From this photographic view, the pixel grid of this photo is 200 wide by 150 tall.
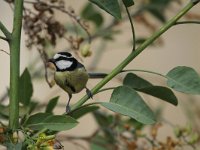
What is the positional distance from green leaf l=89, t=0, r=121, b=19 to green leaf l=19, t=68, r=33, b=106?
0.22 meters

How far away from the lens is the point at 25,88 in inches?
37.2

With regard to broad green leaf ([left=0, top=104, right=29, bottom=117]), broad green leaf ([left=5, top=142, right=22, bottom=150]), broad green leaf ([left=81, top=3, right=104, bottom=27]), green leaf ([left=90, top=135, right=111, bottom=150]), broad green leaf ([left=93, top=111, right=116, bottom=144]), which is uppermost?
broad green leaf ([left=5, top=142, right=22, bottom=150])

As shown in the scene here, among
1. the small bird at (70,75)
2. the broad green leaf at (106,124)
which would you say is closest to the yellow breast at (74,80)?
the small bird at (70,75)

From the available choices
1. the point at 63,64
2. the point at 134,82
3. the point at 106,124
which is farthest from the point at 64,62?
the point at 106,124

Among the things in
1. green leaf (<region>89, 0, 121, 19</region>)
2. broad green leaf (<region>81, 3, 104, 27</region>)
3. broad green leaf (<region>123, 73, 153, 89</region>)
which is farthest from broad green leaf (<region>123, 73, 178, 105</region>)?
broad green leaf (<region>81, 3, 104, 27</region>)

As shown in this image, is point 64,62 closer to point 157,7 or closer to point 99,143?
point 99,143

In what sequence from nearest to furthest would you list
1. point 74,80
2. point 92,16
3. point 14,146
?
point 14,146 → point 74,80 → point 92,16

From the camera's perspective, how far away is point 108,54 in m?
2.96

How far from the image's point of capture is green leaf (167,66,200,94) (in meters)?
0.76

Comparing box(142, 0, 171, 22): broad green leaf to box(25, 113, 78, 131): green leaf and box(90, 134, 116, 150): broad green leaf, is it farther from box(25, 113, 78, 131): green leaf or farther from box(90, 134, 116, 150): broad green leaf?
box(25, 113, 78, 131): green leaf

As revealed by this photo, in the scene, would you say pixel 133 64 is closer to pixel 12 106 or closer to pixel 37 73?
pixel 37 73

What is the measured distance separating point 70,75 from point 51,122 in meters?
0.12

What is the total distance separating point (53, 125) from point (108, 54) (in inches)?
86.9

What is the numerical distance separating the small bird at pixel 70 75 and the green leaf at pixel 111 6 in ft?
0.44
